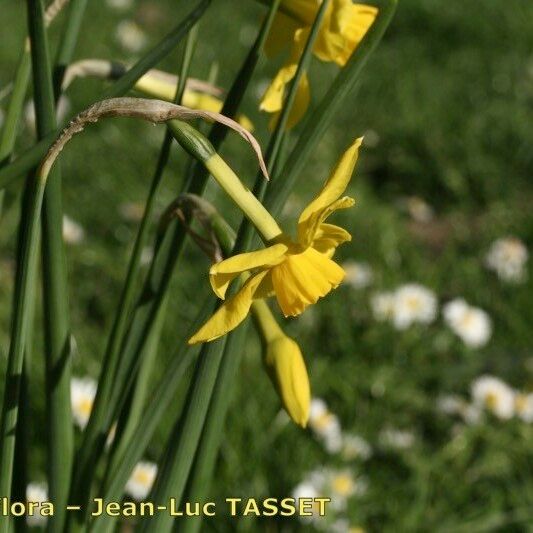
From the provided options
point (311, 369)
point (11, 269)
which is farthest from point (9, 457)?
point (11, 269)

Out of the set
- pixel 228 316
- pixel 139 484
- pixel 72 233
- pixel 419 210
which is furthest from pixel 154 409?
pixel 419 210

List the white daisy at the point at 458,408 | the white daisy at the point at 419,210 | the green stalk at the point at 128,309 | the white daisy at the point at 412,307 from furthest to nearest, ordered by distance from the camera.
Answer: the white daisy at the point at 419,210, the white daisy at the point at 412,307, the white daisy at the point at 458,408, the green stalk at the point at 128,309

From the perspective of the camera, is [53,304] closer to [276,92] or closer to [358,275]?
[276,92]

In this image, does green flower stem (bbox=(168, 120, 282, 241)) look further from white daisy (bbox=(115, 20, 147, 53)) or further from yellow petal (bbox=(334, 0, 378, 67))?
white daisy (bbox=(115, 20, 147, 53))

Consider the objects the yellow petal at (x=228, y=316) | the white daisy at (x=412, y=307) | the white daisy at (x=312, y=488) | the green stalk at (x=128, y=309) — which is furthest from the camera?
the white daisy at (x=412, y=307)

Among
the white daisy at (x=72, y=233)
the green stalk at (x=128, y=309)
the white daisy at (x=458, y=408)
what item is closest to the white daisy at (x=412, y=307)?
the white daisy at (x=458, y=408)

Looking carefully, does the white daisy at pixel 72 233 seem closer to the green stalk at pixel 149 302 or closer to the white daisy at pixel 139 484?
the white daisy at pixel 139 484
